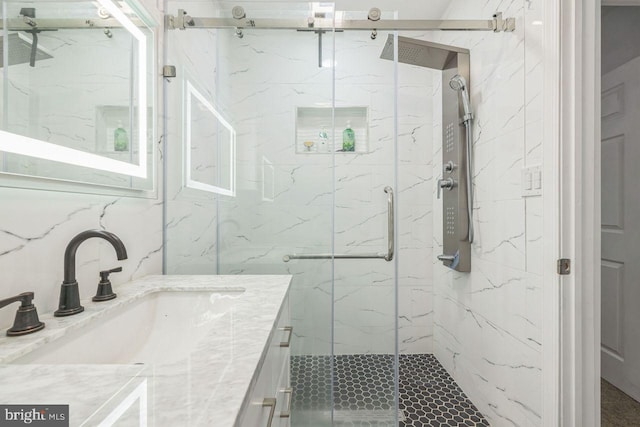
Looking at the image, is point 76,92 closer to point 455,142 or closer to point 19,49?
point 19,49

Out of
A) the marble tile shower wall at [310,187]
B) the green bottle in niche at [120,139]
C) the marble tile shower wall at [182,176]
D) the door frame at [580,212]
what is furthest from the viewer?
the marble tile shower wall at [310,187]

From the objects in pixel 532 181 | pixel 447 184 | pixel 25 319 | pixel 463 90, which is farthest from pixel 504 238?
pixel 25 319

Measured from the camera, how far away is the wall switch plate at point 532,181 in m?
1.11

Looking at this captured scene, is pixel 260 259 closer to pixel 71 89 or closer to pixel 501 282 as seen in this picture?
pixel 71 89

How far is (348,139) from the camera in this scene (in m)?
1.56

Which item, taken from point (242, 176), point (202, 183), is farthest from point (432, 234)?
point (202, 183)

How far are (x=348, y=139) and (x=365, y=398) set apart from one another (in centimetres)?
140

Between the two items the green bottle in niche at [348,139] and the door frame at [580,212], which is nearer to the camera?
the door frame at [580,212]

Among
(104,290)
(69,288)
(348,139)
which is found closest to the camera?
(69,288)

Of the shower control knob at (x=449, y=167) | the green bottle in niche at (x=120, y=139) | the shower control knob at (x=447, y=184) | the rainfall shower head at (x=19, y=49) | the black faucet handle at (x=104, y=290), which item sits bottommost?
the black faucet handle at (x=104, y=290)

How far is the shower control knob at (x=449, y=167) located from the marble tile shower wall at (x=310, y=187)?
0.46m

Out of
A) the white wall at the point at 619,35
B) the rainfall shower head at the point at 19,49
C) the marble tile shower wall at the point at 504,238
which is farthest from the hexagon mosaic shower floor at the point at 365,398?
the white wall at the point at 619,35

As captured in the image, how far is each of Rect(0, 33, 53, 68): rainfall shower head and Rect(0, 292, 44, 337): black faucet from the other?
0.48 metres

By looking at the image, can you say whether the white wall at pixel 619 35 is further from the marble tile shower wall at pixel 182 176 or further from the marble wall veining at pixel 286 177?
the marble tile shower wall at pixel 182 176
